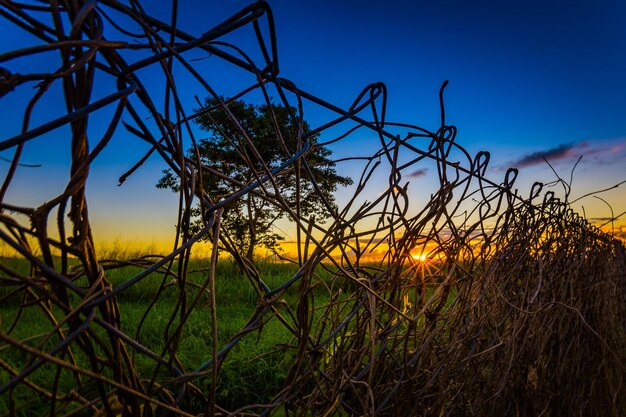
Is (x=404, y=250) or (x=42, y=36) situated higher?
(x=42, y=36)

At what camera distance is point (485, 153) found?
5.19ft

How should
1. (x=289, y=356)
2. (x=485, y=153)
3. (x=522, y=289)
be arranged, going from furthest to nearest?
(x=289, y=356)
(x=522, y=289)
(x=485, y=153)

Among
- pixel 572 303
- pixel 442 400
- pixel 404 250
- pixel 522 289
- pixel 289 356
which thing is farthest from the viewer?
pixel 572 303

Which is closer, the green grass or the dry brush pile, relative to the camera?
the dry brush pile

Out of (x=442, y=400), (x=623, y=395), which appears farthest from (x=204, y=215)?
(x=623, y=395)

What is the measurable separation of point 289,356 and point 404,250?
43.4 inches

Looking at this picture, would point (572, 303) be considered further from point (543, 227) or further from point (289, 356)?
point (289, 356)

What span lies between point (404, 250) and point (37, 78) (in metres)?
1.03

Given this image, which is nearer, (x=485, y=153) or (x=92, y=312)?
(x=92, y=312)

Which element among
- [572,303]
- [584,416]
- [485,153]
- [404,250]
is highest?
[485,153]

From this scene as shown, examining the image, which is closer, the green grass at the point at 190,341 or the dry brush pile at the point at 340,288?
the dry brush pile at the point at 340,288

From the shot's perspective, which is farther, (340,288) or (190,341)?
(190,341)

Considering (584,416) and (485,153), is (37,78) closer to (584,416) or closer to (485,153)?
(485,153)

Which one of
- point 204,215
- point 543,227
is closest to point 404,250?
point 204,215
